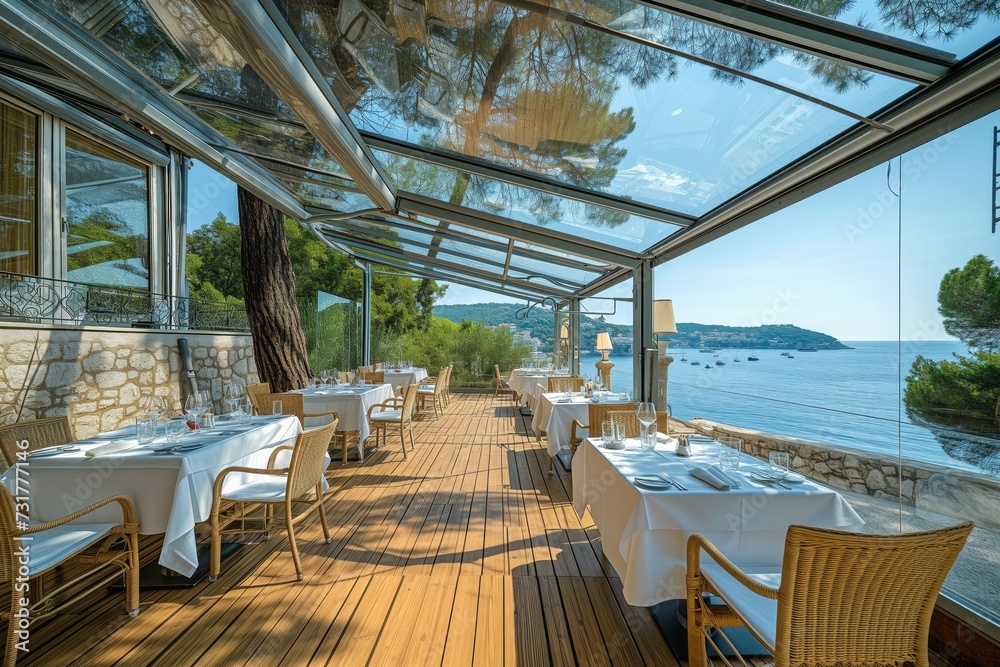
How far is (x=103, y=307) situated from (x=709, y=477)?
7253mm

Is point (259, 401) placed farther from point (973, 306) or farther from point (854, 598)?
point (973, 306)

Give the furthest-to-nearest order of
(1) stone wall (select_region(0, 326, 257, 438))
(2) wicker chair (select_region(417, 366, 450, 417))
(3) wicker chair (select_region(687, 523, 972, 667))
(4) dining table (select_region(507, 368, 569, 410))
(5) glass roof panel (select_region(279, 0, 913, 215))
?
(2) wicker chair (select_region(417, 366, 450, 417)), (4) dining table (select_region(507, 368, 569, 410)), (1) stone wall (select_region(0, 326, 257, 438)), (5) glass roof panel (select_region(279, 0, 913, 215)), (3) wicker chair (select_region(687, 523, 972, 667))

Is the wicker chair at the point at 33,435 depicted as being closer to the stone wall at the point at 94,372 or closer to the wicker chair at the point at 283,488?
the wicker chair at the point at 283,488

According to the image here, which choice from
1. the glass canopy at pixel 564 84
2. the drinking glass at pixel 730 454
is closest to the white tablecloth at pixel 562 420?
the glass canopy at pixel 564 84

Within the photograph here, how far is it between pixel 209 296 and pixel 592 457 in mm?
15924

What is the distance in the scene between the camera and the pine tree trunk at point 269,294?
18.6 ft

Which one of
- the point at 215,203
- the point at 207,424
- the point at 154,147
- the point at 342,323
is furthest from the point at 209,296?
the point at 207,424

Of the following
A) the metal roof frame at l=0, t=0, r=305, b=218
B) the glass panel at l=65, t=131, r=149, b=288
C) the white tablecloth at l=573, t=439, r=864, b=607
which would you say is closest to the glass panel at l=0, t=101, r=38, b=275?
the glass panel at l=65, t=131, r=149, b=288

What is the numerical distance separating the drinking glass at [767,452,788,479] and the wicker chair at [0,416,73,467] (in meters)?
4.15

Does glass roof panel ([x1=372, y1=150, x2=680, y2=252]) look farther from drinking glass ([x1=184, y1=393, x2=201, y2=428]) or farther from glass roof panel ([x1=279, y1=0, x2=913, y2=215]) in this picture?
drinking glass ([x1=184, y1=393, x2=201, y2=428])

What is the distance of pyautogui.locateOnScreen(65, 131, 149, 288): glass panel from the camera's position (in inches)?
229

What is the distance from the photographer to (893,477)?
5.13 meters

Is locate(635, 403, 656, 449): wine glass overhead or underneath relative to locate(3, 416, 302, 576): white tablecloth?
overhead

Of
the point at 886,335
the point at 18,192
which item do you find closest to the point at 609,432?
the point at 18,192
